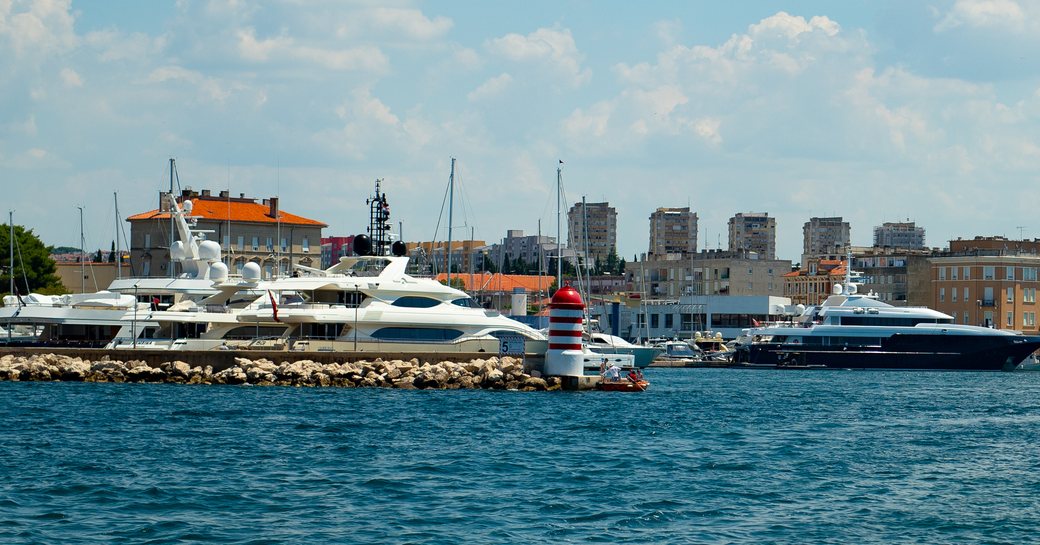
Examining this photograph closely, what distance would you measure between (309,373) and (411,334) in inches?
157

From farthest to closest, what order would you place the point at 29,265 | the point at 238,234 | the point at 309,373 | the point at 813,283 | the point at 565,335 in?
the point at 813,283, the point at 238,234, the point at 29,265, the point at 309,373, the point at 565,335

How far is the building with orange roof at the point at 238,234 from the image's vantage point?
304 ft

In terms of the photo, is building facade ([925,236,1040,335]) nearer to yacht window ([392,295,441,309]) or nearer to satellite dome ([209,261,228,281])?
yacht window ([392,295,441,309])

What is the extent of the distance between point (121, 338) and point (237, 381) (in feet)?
16.9

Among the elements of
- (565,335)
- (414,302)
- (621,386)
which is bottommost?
(621,386)

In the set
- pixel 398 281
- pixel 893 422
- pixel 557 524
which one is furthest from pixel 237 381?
pixel 557 524

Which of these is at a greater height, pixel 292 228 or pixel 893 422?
pixel 292 228

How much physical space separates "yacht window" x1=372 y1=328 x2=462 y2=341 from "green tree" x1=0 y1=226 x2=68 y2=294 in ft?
124

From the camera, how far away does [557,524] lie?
21109mm

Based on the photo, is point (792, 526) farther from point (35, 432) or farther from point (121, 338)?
point (121, 338)

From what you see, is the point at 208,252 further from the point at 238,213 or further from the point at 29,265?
the point at 238,213

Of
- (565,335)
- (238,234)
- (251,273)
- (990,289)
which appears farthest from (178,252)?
(990,289)

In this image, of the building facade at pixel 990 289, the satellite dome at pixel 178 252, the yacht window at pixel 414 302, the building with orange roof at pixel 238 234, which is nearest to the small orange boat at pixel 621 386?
the yacht window at pixel 414 302

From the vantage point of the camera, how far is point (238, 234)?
312 feet
